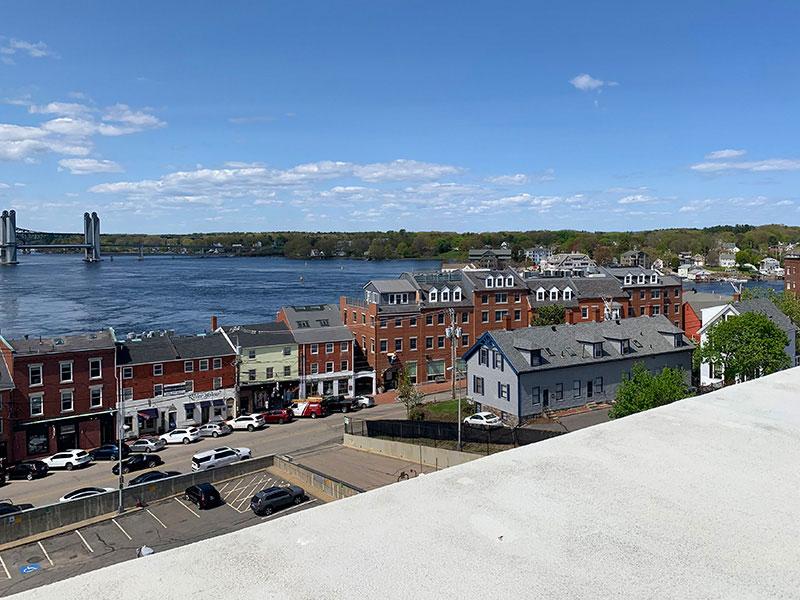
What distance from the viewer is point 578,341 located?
136 feet

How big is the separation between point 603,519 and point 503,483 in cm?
90

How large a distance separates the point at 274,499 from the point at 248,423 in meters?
15.6

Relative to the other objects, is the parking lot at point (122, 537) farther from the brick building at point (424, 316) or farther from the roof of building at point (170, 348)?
the brick building at point (424, 316)

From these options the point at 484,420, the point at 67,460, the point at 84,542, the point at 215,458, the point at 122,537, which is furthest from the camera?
the point at 484,420

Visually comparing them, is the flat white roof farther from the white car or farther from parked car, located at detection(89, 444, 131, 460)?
parked car, located at detection(89, 444, 131, 460)

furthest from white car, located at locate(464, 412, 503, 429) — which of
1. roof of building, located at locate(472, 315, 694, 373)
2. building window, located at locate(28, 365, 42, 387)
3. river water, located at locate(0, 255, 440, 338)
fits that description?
river water, located at locate(0, 255, 440, 338)

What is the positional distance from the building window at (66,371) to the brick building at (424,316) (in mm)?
21204

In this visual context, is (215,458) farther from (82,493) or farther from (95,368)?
(95,368)

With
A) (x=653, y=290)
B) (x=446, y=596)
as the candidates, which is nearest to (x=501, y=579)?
(x=446, y=596)

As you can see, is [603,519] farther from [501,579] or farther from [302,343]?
[302,343]

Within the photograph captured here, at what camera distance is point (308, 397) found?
48.4 m

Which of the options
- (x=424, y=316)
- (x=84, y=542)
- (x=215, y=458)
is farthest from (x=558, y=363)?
(x=84, y=542)

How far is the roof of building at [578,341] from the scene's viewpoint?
38.8 meters

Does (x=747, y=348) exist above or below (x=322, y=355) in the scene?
above
